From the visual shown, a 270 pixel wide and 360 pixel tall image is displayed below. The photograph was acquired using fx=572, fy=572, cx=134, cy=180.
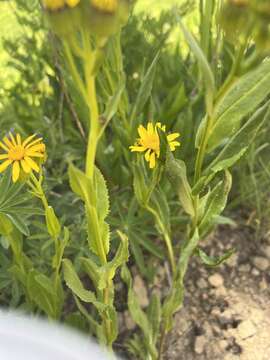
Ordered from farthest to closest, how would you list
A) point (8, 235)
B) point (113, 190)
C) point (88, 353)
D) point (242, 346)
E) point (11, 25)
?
1. point (11, 25)
2. point (113, 190)
3. point (242, 346)
4. point (8, 235)
5. point (88, 353)

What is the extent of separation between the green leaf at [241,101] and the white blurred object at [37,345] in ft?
1.16

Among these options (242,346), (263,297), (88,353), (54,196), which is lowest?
(88,353)

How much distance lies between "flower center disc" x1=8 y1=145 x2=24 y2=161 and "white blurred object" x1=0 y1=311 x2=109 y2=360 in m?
0.27

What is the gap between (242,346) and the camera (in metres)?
1.10

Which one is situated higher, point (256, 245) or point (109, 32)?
point (256, 245)

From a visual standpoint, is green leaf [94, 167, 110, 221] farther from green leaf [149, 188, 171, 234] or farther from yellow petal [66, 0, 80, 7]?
yellow petal [66, 0, 80, 7]

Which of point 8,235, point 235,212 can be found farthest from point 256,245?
point 8,235

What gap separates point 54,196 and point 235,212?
0.41m

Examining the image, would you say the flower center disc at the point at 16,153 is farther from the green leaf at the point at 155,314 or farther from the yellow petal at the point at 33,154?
the green leaf at the point at 155,314

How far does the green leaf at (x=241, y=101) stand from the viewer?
764mm

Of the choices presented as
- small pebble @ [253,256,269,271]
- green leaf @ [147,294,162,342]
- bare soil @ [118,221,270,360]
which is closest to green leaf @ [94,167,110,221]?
green leaf @ [147,294,162,342]

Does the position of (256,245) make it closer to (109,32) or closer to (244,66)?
(244,66)

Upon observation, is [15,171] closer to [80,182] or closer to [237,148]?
[80,182]

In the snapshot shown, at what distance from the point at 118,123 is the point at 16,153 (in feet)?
1.17
